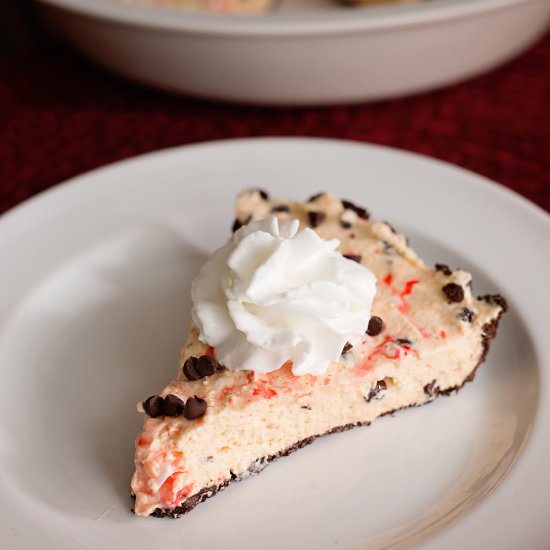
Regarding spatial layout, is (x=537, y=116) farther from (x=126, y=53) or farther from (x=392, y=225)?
(x=126, y=53)

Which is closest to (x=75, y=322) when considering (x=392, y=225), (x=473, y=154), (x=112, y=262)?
(x=112, y=262)

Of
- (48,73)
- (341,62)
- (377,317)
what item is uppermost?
(341,62)

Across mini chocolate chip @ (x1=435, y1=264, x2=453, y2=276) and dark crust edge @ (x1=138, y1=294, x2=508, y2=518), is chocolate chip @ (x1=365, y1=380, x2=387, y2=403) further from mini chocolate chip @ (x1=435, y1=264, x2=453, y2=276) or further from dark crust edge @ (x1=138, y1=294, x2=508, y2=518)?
mini chocolate chip @ (x1=435, y1=264, x2=453, y2=276)

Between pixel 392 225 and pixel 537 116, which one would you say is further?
pixel 537 116

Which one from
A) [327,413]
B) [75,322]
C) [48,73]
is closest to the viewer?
[327,413]

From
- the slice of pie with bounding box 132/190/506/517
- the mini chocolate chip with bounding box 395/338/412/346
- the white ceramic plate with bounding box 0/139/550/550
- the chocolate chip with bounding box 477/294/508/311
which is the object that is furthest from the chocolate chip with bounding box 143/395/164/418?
the chocolate chip with bounding box 477/294/508/311

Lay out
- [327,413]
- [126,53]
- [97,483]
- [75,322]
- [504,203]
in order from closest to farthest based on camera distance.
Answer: [97,483]
[327,413]
[75,322]
[504,203]
[126,53]

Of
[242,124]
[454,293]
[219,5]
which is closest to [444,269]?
[454,293]
